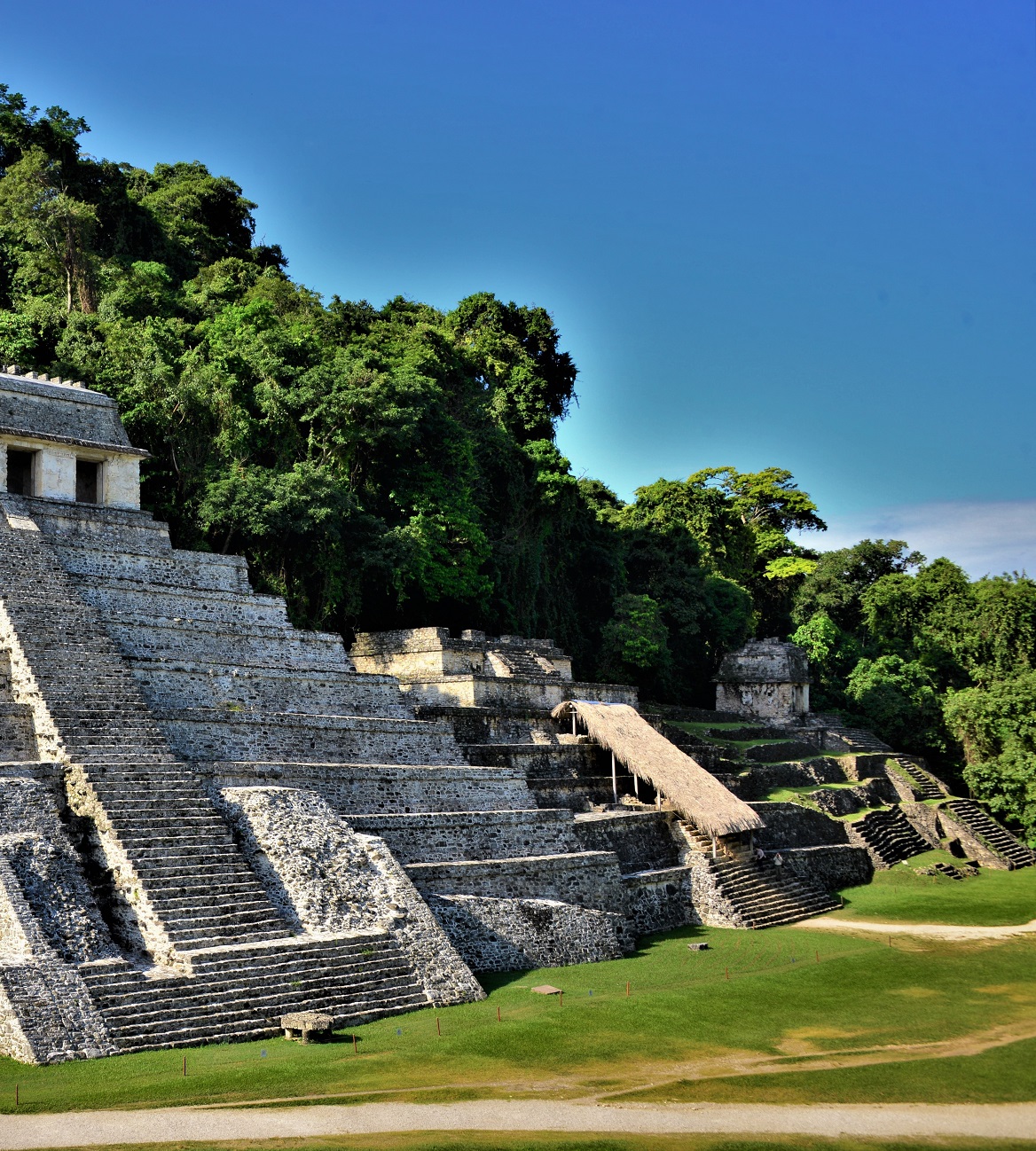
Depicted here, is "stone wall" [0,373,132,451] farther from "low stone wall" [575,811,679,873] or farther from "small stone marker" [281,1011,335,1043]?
"small stone marker" [281,1011,335,1043]

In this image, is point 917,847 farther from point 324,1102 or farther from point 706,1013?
point 324,1102

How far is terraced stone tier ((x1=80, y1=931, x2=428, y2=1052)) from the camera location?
42.5ft

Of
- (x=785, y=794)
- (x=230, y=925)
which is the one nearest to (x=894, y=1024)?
(x=230, y=925)

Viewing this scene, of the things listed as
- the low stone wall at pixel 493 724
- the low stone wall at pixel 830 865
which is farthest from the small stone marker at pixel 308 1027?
the low stone wall at pixel 830 865

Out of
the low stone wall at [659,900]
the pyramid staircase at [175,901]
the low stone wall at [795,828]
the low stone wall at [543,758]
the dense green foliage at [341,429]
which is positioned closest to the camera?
the pyramid staircase at [175,901]

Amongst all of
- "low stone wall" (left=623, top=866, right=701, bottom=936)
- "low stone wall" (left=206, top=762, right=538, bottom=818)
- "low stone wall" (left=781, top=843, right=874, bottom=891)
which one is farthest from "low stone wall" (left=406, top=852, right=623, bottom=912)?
"low stone wall" (left=781, top=843, right=874, bottom=891)

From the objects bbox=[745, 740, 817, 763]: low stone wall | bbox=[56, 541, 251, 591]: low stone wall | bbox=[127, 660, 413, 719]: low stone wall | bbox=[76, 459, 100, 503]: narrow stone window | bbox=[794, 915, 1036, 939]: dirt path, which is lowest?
bbox=[794, 915, 1036, 939]: dirt path

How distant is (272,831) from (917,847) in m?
18.9

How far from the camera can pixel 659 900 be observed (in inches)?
851

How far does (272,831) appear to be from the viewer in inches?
656

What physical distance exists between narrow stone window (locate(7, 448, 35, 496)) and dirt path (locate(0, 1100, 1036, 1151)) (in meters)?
15.8

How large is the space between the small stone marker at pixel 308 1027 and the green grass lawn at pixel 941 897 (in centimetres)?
1268

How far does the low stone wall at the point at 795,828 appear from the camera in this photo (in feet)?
87.2

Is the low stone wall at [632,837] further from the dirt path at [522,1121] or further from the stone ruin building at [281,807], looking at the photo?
the dirt path at [522,1121]
